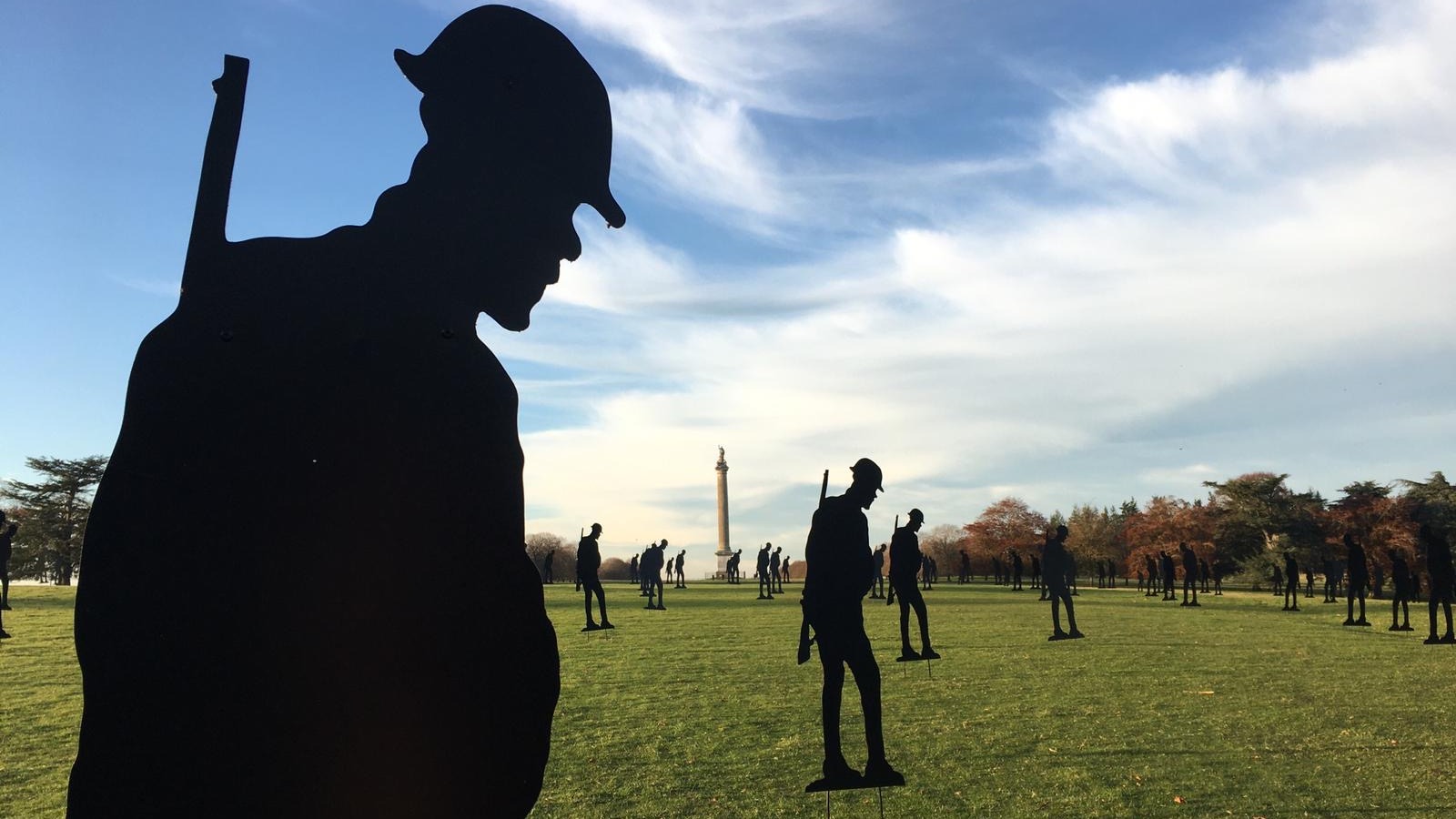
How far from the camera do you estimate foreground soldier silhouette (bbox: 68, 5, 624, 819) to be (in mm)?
2457

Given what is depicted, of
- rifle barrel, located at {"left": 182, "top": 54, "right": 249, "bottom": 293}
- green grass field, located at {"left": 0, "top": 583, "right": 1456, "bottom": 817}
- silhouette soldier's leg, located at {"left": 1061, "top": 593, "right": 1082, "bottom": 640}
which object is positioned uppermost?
rifle barrel, located at {"left": 182, "top": 54, "right": 249, "bottom": 293}

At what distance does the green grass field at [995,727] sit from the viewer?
322 inches

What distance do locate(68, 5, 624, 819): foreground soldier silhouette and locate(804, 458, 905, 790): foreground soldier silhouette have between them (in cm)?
363

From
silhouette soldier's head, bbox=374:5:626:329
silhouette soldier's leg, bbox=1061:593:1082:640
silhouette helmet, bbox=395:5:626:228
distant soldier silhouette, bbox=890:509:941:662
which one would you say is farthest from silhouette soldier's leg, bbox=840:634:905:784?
silhouette soldier's leg, bbox=1061:593:1082:640

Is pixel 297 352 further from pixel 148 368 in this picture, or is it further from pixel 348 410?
pixel 148 368

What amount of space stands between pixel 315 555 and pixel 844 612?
420cm

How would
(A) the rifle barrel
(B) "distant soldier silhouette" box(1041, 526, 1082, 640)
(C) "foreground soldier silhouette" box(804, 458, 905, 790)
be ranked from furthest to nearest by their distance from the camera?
(B) "distant soldier silhouette" box(1041, 526, 1082, 640) < (C) "foreground soldier silhouette" box(804, 458, 905, 790) < (A) the rifle barrel

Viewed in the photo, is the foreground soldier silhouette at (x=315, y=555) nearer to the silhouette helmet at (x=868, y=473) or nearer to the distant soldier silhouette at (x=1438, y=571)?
the silhouette helmet at (x=868, y=473)

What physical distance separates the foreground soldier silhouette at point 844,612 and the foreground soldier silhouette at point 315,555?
363 centimetres

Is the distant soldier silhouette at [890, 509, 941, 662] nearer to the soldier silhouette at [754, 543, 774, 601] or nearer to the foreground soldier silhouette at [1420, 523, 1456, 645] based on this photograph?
the foreground soldier silhouette at [1420, 523, 1456, 645]

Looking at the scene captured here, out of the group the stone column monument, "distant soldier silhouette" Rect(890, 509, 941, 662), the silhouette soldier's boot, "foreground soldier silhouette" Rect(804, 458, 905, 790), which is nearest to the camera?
the silhouette soldier's boot

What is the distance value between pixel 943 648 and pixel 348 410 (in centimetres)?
1741

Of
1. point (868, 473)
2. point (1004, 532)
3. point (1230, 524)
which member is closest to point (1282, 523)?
point (1230, 524)

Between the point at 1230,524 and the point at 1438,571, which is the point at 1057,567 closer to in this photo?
the point at 1438,571
